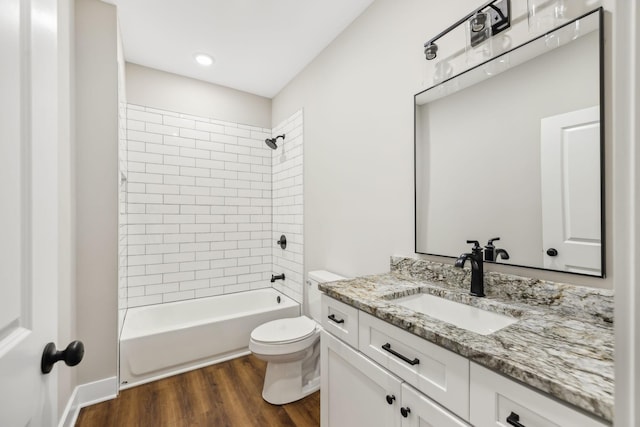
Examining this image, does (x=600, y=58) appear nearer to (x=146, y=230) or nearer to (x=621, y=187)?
(x=621, y=187)

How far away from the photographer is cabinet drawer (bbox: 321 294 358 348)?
→ 1.26m

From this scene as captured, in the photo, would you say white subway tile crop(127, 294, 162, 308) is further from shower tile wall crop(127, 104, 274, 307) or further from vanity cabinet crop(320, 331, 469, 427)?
vanity cabinet crop(320, 331, 469, 427)

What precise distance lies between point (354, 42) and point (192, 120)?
5.94 feet

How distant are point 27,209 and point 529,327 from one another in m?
1.35

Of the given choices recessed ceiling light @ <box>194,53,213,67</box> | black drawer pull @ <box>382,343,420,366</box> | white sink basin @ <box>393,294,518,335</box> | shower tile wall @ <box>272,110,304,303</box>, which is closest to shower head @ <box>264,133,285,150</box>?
shower tile wall @ <box>272,110,304,303</box>

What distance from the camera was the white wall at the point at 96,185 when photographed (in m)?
1.89

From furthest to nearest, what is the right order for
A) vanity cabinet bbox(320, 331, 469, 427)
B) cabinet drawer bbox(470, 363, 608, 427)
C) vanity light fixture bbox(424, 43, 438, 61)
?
vanity light fixture bbox(424, 43, 438, 61) < vanity cabinet bbox(320, 331, 469, 427) < cabinet drawer bbox(470, 363, 608, 427)

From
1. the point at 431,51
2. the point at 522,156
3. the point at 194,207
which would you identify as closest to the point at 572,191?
the point at 522,156

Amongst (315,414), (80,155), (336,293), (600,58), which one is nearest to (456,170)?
(600,58)

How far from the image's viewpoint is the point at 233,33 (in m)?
2.22

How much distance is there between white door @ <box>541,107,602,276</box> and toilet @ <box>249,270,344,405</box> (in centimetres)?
136

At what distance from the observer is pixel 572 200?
42.1 inches

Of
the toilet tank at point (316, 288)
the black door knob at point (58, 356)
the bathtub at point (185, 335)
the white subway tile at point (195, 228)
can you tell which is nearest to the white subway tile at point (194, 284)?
the bathtub at point (185, 335)

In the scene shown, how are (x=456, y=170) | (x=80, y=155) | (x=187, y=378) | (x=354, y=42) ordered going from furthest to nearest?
(x=187, y=378), (x=354, y=42), (x=80, y=155), (x=456, y=170)
